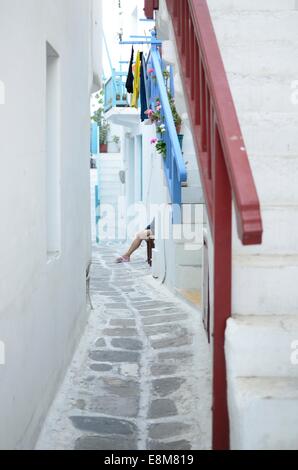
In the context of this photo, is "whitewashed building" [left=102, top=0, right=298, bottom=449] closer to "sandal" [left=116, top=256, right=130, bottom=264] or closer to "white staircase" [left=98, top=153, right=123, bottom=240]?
"sandal" [left=116, top=256, right=130, bottom=264]

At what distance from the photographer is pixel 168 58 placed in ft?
14.9

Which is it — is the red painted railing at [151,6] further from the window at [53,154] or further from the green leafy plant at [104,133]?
the green leafy plant at [104,133]

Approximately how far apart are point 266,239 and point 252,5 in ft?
6.64

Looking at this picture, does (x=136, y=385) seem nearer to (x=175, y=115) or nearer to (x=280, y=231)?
(x=280, y=231)

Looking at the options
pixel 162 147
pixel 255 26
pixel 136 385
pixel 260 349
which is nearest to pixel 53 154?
pixel 255 26

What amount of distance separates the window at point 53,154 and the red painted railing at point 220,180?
1266 millimetres

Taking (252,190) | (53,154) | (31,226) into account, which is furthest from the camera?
(53,154)

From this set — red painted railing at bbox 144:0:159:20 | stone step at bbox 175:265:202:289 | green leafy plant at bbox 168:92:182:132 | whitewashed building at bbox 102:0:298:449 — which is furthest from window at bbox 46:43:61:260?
green leafy plant at bbox 168:92:182:132

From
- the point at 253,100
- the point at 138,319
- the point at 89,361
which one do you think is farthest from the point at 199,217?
the point at 253,100

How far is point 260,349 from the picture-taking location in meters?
2.66

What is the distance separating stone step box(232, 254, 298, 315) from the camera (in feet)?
9.46

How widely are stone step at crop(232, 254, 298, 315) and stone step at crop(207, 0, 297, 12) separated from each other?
2.25 m

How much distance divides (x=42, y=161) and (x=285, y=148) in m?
1.38

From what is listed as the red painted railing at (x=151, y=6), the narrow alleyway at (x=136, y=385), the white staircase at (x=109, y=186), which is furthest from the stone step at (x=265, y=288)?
the white staircase at (x=109, y=186)
